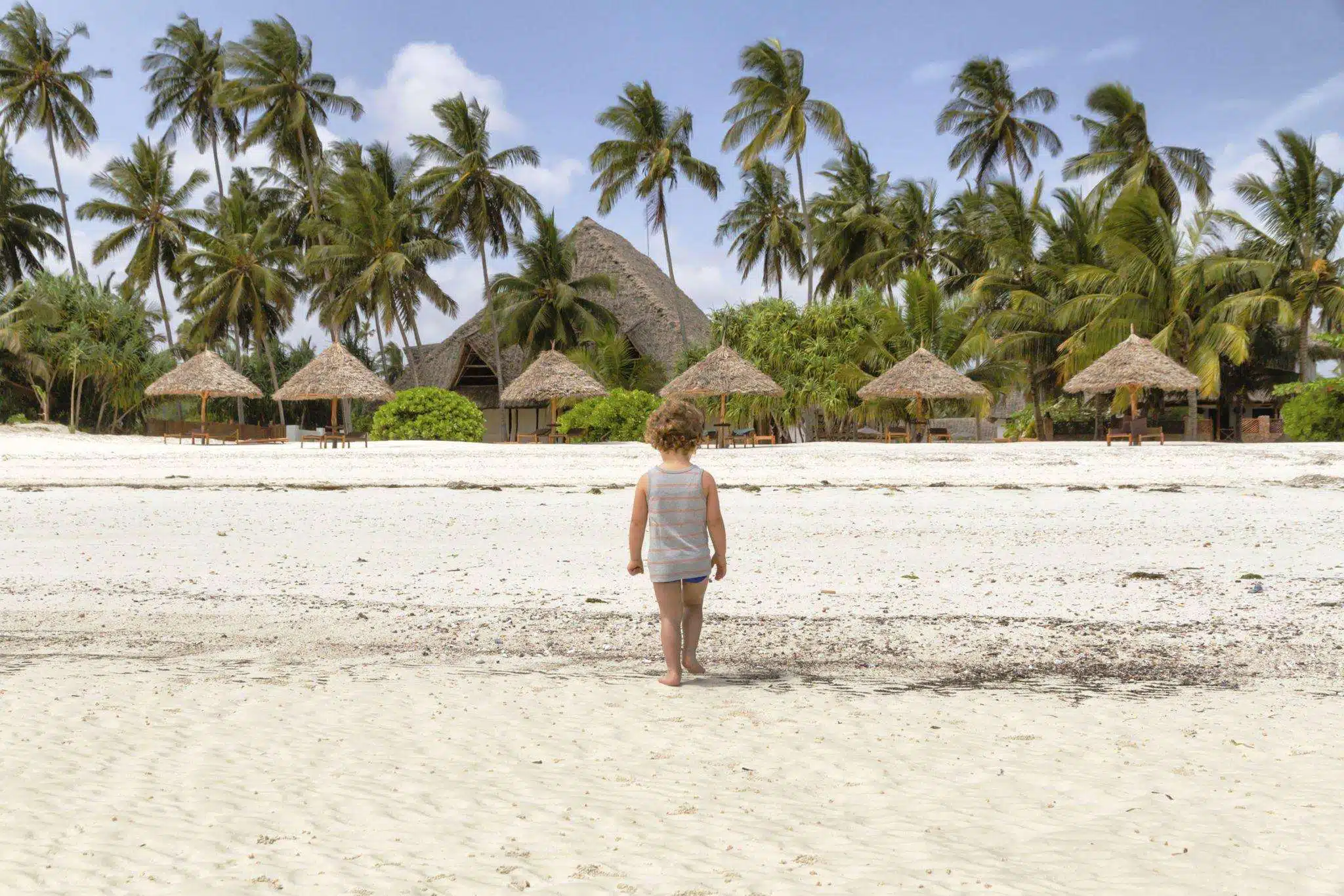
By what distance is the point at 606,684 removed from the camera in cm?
439

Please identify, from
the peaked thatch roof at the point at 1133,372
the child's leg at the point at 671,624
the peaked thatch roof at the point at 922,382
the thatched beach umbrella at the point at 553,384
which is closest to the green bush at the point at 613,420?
the thatched beach umbrella at the point at 553,384

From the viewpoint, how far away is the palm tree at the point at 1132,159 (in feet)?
92.3

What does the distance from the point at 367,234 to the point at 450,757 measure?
99.8 ft

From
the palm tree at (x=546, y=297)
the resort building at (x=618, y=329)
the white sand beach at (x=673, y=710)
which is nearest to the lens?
the white sand beach at (x=673, y=710)

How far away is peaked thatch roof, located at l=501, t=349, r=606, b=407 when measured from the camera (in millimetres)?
24781

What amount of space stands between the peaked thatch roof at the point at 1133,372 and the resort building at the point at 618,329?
44.8ft

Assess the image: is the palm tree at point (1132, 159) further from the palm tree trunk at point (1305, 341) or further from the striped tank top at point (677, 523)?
the striped tank top at point (677, 523)

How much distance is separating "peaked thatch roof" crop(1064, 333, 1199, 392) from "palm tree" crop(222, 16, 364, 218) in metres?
25.6

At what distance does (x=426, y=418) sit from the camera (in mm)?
23953

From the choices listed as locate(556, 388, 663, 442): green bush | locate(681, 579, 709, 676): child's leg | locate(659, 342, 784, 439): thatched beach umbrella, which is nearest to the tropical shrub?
locate(659, 342, 784, 439): thatched beach umbrella

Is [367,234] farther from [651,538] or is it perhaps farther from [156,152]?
[651,538]

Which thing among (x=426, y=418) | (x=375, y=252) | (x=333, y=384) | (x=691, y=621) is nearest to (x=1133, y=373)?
(x=426, y=418)

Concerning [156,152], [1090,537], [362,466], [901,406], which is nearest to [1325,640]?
[1090,537]

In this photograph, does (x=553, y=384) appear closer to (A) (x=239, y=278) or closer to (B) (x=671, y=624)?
(A) (x=239, y=278)
